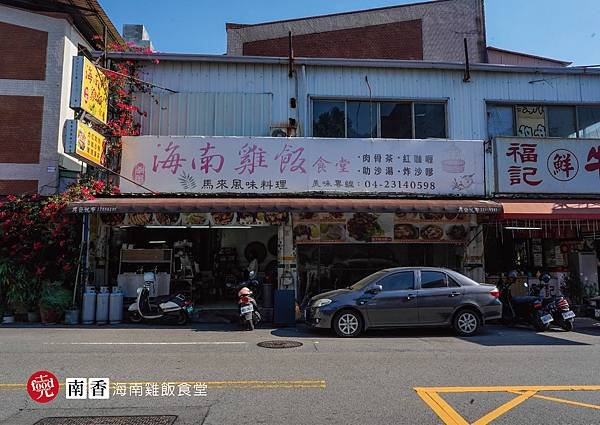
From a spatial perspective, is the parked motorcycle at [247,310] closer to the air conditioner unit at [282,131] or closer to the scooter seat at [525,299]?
the air conditioner unit at [282,131]

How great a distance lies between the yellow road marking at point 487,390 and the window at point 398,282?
460 cm

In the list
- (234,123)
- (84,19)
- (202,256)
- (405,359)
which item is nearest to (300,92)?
(234,123)

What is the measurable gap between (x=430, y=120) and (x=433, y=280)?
23.3ft

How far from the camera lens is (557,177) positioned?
49.7ft

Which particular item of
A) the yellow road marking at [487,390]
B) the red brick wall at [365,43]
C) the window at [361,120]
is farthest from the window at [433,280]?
the red brick wall at [365,43]

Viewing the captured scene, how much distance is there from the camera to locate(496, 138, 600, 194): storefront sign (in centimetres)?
1501

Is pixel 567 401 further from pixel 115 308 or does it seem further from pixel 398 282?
pixel 115 308

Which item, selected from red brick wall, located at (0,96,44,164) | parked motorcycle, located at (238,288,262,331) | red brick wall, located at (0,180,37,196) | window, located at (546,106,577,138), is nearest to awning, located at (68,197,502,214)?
parked motorcycle, located at (238,288,262,331)

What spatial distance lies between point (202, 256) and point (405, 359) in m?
11.5

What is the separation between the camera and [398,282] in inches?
428

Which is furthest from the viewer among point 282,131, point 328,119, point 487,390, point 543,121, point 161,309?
point 543,121

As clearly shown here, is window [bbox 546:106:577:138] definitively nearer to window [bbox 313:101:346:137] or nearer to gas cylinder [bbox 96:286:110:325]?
window [bbox 313:101:346:137]

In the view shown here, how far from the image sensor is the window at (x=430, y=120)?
53.2 feet

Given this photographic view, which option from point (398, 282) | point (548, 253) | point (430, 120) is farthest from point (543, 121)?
point (398, 282)
